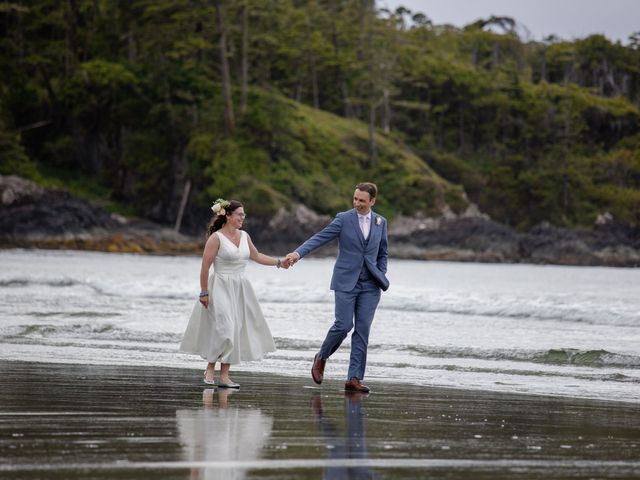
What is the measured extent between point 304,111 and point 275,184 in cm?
1068

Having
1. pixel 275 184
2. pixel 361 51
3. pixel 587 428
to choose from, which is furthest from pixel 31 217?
pixel 587 428

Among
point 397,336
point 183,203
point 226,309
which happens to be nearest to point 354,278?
point 226,309

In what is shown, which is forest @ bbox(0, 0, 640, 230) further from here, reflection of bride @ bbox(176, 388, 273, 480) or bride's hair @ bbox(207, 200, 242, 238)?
reflection of bride @ bbox(176, 388, 273, 480)

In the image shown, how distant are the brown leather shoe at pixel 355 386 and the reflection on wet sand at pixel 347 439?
1.78 ft

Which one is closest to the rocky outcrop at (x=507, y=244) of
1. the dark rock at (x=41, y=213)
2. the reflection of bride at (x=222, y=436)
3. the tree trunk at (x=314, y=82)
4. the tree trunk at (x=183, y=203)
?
the tree trunk at (x=183, y=203)

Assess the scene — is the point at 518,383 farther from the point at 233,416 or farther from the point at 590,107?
the point at 590,107

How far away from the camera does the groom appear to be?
1014 centimetres

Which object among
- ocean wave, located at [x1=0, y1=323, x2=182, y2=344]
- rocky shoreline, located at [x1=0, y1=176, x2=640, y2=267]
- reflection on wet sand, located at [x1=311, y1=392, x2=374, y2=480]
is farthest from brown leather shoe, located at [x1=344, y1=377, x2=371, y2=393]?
rocky shoreline, located at [x1=0, y1=176, x2=640, y2=267]

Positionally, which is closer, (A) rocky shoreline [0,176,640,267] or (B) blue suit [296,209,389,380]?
(B) blue suit [296,209,389,380]

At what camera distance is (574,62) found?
10175 centimetres

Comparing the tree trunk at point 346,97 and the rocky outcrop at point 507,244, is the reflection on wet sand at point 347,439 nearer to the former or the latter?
the rocky outcrop at point 507,244

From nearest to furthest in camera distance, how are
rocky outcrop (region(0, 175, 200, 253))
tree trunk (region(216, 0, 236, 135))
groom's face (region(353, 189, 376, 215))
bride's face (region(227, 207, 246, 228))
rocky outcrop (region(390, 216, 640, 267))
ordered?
groom's face (region(353, 189, 376, 215)), bride's face (region(227, 207, 246, 228)), rocky outcrop (region(0, 175, 200, 253)), tree trunk (region(216, 0, 236, 135)), rocky outcrop (region(390, 216, 640, 267))

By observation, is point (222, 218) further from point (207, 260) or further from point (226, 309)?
point (226, 309)

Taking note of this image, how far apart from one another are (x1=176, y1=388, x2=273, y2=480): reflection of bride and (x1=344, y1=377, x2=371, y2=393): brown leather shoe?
134 centimetres
